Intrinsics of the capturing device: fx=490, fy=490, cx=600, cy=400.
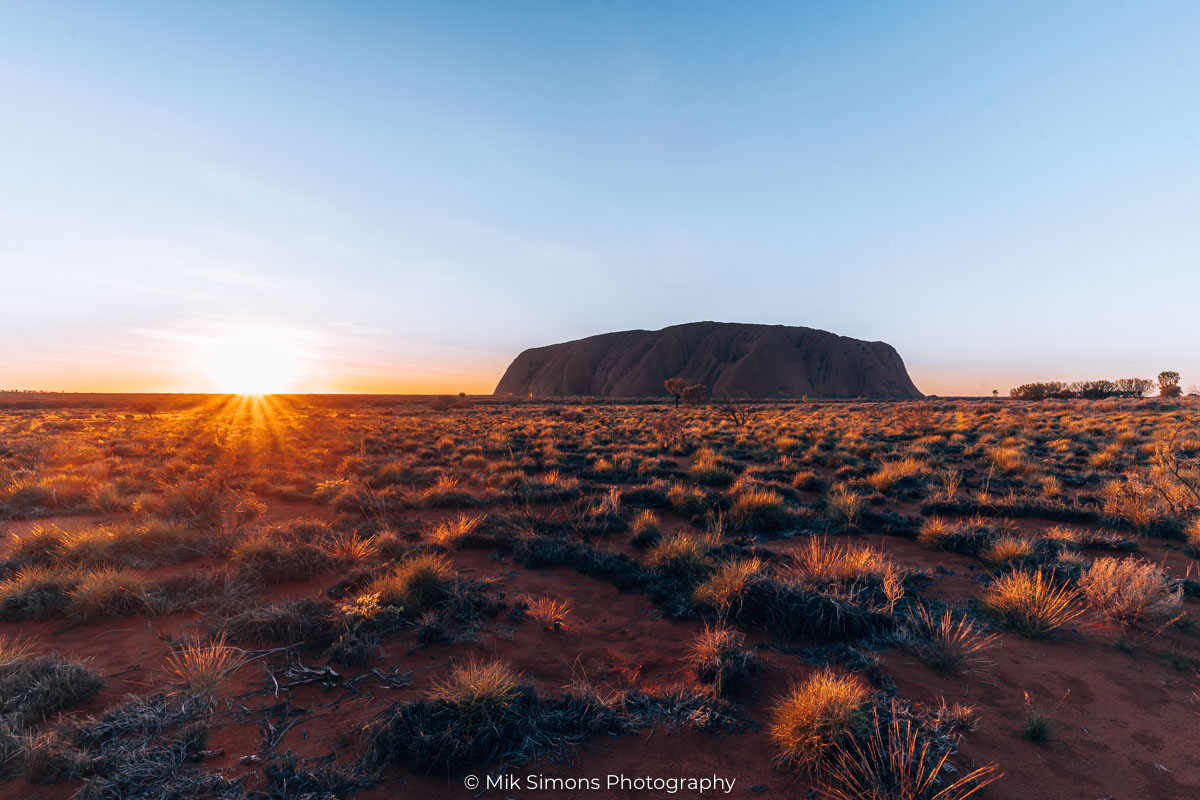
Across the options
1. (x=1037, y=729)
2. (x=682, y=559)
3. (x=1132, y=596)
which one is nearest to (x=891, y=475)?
(x=1132, y=596)

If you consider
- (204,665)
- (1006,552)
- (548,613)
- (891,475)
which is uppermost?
(891,475)

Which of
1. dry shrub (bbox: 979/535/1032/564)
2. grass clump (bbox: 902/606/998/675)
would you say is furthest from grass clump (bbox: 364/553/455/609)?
dry shrub (bbox: 979/535/1032/564)

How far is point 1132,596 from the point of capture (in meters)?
4.98

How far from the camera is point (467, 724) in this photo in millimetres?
3326

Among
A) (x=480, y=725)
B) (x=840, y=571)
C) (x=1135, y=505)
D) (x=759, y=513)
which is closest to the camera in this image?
(x=480, y=725)

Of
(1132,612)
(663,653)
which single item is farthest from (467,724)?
(1132,612)

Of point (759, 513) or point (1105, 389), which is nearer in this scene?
point (759, 513)

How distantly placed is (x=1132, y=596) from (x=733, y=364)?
10890cm

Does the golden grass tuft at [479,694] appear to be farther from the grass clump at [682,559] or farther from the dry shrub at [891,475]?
the dry shrub at [891,475]

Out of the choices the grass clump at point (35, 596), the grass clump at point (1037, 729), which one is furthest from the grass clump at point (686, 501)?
the grass clump at point (35, 596)

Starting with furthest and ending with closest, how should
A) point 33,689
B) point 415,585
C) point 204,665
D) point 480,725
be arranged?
point 415,585, point 204,665, point 33,689, point 480,725

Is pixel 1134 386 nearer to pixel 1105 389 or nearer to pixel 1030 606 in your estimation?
pixel 1105 389

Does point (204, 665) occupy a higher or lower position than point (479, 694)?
lower

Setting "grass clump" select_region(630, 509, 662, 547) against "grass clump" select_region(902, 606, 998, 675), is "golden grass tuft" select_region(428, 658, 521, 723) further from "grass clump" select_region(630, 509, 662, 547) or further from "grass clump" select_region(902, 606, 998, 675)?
"grass clump" select_region(630, 509, 662, 547)
